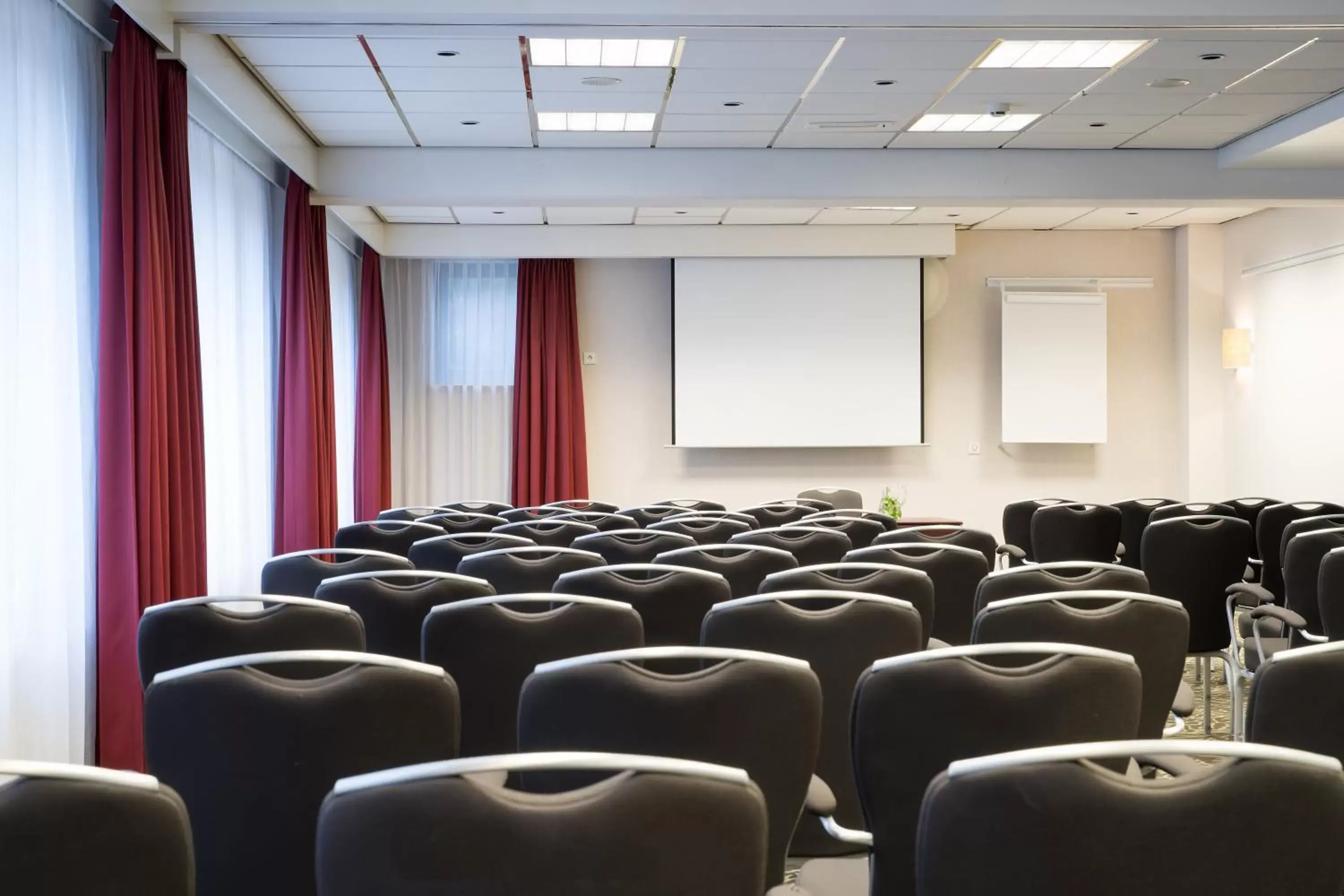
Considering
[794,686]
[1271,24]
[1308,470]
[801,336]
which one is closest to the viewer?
[794,686]

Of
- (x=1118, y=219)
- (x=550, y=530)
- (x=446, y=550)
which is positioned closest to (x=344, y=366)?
(x=550, y=530)

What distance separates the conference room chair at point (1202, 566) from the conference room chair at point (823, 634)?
10.4 feet

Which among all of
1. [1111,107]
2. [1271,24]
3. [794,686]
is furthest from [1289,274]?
[794,686]

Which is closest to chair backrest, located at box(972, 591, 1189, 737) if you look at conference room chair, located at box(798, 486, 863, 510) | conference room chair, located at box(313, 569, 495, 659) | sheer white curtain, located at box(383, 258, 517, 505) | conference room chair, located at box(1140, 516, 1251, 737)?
conference room chair, located at box(313, 569, 495, 659)

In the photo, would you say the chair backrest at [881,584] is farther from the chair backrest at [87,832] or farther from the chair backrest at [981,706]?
the chair backrest at [87,832]

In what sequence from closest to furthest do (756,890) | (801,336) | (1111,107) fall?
(756,890)
(1111,107)
(801,336)

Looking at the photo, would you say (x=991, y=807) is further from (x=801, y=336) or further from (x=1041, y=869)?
(x=801, y=336)

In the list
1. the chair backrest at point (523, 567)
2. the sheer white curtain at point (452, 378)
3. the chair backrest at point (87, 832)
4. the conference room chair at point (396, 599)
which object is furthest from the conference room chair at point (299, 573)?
the sheer white curtain at point (452, 378)

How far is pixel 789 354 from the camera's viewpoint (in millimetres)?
12250

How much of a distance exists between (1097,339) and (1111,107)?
479 centimetres

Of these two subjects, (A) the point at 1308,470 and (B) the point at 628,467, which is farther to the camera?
(B) the point at 628,467

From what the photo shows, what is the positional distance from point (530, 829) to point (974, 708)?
1.06 m

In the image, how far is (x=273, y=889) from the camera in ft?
6.73

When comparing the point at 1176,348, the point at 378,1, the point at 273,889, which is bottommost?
the point at 273,889
